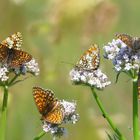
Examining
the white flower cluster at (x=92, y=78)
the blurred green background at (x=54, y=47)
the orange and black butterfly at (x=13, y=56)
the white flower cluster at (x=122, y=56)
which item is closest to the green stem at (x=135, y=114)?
the white flower cluster at (x=122, y=56)

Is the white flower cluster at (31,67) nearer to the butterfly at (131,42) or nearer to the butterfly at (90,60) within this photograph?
the butterfly at (90,60)

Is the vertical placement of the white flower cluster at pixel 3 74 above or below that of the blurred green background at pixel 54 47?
below

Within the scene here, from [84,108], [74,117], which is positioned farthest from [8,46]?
[84,108]

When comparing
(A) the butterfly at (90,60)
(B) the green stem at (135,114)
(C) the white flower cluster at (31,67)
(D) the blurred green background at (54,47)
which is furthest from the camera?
(D) the blurred green background at (54,47)

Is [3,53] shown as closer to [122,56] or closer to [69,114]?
[69,114]

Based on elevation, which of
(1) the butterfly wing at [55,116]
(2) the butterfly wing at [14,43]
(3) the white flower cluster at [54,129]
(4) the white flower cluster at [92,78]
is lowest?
(3) the white flower cluster at [54,129]

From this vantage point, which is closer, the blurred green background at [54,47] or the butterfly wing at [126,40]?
the butterfly wing at [126,40]

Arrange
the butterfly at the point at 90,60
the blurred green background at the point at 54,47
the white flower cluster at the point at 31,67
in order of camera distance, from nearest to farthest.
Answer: the butterfly at the point at 90,60 → the white flower cluster at the point at 31,67 → the blurred green background at the point at 54,47
